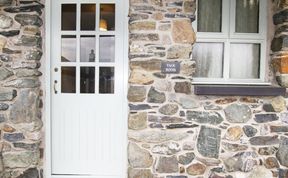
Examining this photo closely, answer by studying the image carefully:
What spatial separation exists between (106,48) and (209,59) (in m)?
1.23

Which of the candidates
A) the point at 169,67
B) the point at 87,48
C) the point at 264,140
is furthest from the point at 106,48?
the point at 264,140

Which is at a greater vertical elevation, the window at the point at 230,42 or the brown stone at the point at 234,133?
the window at the point at 230,42

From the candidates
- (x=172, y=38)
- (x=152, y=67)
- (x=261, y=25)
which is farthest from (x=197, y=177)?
(x=261, y=25)

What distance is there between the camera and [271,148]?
135 inches

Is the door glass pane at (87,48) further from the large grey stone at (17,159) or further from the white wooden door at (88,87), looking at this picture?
the large grey stone at (17,159)

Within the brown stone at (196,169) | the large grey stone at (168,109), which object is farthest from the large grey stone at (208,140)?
the large grey stone at (168,109)

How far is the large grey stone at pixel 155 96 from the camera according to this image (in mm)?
3350

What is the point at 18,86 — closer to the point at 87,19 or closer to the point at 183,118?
the point at 87,19

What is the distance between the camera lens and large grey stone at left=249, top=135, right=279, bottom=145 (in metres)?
3.42

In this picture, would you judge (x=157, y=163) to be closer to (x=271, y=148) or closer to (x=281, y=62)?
(x=271, y=148)

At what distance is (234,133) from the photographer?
3398mm

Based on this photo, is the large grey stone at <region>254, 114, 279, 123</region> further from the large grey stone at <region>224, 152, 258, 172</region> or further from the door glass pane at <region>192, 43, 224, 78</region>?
the door glass pane at <region>192, 43, 224, 78</region>

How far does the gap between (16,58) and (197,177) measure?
2.39m

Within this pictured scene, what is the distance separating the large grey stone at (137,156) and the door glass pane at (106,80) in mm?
698
